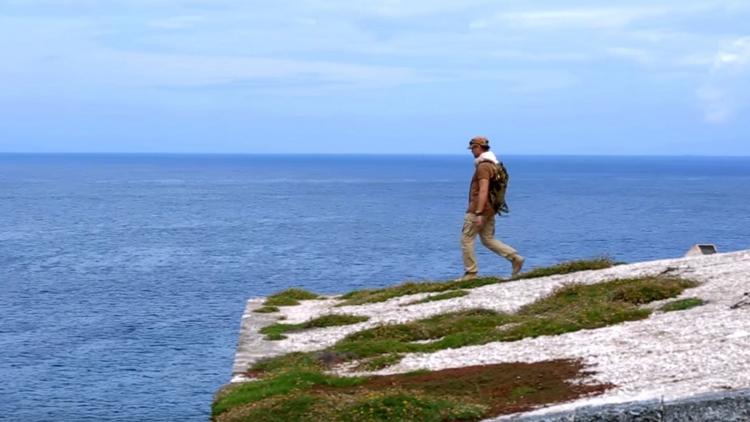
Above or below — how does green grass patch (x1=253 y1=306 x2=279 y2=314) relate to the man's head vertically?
below

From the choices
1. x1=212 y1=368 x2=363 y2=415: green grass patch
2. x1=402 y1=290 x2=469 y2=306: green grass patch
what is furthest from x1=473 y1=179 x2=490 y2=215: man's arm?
x1=212 y1=368 x2=363 y2=415: green grass patch

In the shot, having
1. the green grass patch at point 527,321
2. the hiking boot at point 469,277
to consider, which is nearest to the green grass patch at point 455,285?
the hiking boot at point 469,277

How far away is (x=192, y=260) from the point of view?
78.6 meters

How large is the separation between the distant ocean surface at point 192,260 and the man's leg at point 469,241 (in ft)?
29.6

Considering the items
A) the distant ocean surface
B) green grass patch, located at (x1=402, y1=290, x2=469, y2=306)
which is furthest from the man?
the distant ocean surface

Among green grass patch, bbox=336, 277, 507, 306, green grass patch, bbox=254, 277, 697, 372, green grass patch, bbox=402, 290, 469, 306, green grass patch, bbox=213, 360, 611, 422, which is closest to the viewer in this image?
green grass patch, bbox=213, 360, 611, 422

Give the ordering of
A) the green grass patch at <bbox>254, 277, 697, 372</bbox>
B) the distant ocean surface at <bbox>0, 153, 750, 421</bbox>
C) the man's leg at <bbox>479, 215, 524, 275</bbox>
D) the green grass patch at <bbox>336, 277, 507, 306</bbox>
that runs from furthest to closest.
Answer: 1. the distant ocean surface at <bbox>0, 153, 750, 421</bbox>
2. the man's leg at <bbox>479, 215, 524, 275</bbox>
3. the green grass patch at <bbox>336, 277, 507, 306</bbox>
4. the green grass patch at <bbox>254, 277, 697, 372</bbox>

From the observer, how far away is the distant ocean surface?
123 feet

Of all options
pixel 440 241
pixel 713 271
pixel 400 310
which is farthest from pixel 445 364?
pixel 440 241

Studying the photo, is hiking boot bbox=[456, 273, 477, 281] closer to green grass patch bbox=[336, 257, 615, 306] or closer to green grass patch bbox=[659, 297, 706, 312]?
green grass patch bbox=[336, 257, 615, 306]

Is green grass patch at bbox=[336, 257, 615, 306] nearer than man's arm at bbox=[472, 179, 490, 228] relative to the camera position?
No

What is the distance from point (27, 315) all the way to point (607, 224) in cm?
7583

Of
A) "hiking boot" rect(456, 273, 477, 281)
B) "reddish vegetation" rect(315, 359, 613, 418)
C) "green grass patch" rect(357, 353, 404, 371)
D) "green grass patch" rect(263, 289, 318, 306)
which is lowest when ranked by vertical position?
"green grass patch" rect(263, 289, 318, 306)

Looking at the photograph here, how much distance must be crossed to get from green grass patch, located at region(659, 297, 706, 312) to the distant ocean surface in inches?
614
